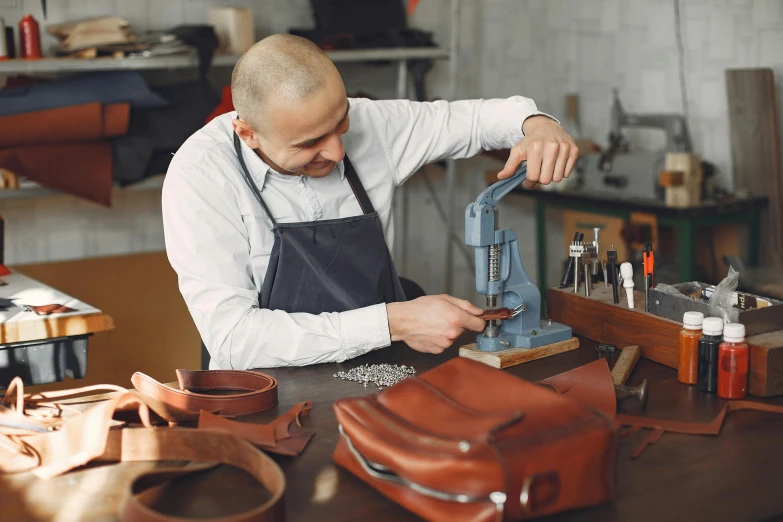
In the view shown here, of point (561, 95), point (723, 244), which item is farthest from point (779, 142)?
point (561, 95)

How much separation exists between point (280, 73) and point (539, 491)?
1231 millimetres

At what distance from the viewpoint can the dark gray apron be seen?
2.31m

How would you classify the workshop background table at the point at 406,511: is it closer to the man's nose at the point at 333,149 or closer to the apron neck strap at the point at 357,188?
the man's nose at the point at 333,149

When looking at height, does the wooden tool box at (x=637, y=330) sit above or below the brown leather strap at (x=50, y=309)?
above

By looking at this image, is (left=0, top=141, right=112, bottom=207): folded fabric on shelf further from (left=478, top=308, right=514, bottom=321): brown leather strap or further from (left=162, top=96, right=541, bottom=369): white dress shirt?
(left=478, top=308, right=514, bottom=321): brown leather strap

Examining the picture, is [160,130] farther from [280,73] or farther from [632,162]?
[632,162]

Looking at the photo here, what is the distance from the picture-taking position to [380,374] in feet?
6.57

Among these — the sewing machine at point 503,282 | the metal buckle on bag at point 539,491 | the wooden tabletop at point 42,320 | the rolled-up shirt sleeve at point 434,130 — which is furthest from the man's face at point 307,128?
the metal buckle on bag at point 539,491

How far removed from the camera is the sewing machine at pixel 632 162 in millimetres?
4352

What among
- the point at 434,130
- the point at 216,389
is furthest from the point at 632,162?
the point at 216,389

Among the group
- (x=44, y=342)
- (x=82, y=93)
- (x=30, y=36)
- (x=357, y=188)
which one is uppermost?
(x=30, y=36)

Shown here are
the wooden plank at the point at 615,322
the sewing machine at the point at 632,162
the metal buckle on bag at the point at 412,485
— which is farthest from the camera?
the sewing machine at the point at 632,162

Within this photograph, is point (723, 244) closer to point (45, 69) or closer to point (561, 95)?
point (561, 95)

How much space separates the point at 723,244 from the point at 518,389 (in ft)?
11.0
